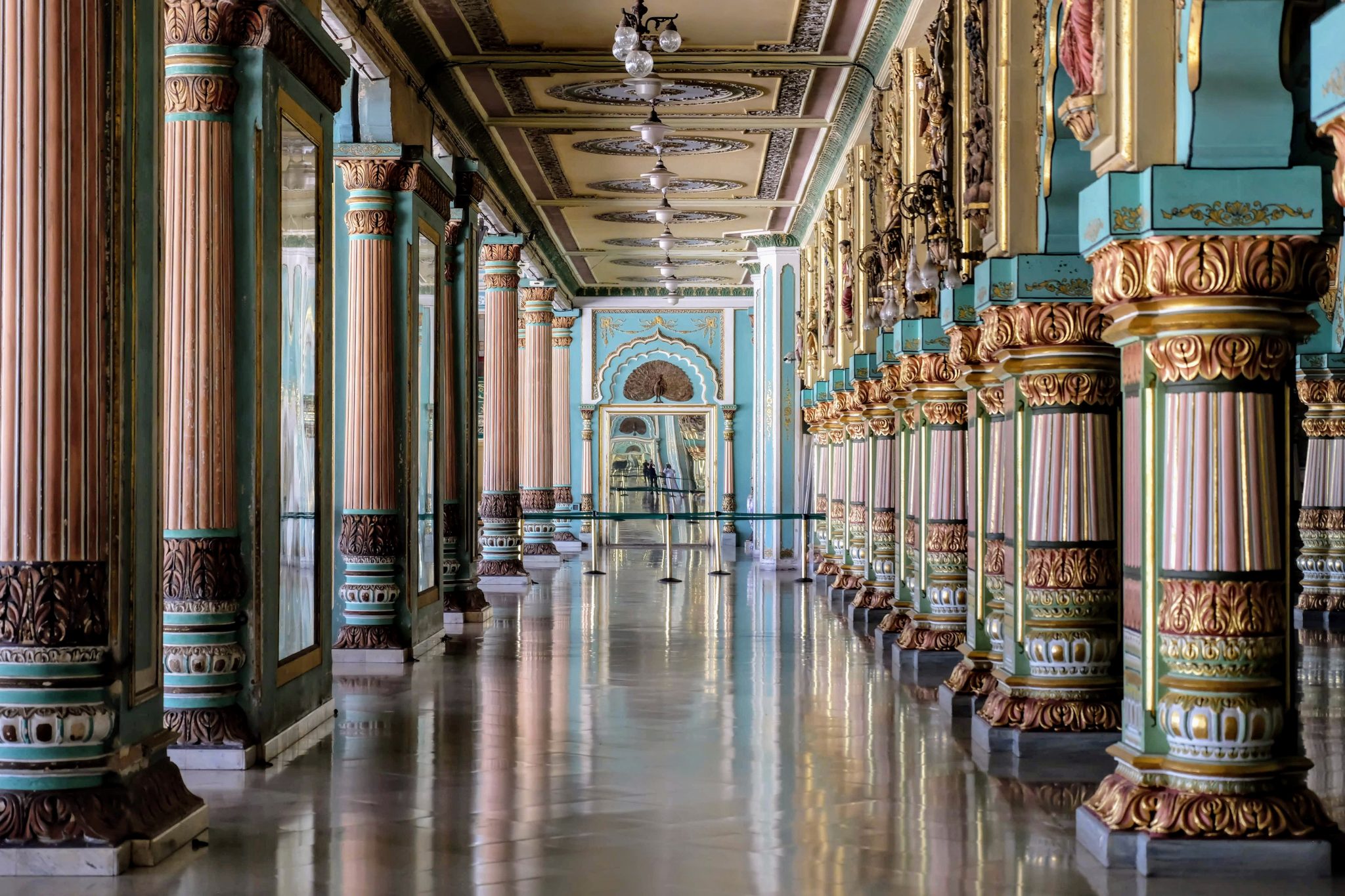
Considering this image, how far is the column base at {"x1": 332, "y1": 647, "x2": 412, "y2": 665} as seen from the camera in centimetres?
1232

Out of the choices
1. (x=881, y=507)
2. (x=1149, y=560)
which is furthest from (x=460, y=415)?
(x=1149, y=560)

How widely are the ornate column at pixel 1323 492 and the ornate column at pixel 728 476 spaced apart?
15412 mm

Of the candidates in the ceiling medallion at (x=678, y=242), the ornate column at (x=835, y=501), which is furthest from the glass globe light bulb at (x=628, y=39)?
the ceiling medallion at (x=678, y=242)

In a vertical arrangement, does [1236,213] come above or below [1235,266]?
above

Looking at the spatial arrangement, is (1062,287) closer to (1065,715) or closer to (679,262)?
(1065,715)

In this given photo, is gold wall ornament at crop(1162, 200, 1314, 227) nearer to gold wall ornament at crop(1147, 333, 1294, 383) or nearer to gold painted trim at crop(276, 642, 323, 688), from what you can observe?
gold wall ornament at crop(1147, 333, 1294, 383)

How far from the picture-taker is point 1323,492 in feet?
56.8

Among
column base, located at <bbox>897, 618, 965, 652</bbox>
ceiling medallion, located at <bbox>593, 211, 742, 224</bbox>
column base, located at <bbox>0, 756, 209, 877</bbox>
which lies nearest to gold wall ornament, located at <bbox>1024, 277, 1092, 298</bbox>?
column base, located at <bbox>897, 618, 965, 652</bbox>

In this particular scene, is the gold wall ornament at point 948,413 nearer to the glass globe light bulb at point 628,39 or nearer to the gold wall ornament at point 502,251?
the glass globe light bulb at point 628,39

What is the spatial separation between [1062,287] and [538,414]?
1996 centimetres

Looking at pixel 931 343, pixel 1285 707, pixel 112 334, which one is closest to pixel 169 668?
pixel 112 334

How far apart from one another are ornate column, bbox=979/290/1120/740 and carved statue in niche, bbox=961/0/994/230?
85 centimetres

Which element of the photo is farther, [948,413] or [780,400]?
[780,400]

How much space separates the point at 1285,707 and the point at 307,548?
5.43m
